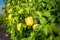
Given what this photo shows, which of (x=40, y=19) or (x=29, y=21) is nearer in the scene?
(x=40, y=19)

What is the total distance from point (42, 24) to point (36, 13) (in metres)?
0.25

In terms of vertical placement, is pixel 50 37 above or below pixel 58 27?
below

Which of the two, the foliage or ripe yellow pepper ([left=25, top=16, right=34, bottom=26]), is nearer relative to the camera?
the foliage

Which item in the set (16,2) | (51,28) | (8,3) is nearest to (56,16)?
(51,28)

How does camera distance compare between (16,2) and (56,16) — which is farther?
(16,2)

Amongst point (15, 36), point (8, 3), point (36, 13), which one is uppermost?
point (36, 13)

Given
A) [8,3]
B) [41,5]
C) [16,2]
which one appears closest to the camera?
[41,5]

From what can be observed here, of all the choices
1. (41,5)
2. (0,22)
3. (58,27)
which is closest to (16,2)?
(41,5)

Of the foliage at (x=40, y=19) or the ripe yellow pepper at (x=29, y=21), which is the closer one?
the foliage at (x=40, y=19)

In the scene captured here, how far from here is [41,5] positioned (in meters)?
3.24

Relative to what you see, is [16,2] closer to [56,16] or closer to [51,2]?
[51,2]

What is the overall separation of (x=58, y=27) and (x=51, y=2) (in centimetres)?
52

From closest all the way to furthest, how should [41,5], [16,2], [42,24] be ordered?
[42,24] → [41,5] → [16,2]

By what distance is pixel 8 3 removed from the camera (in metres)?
5.05
